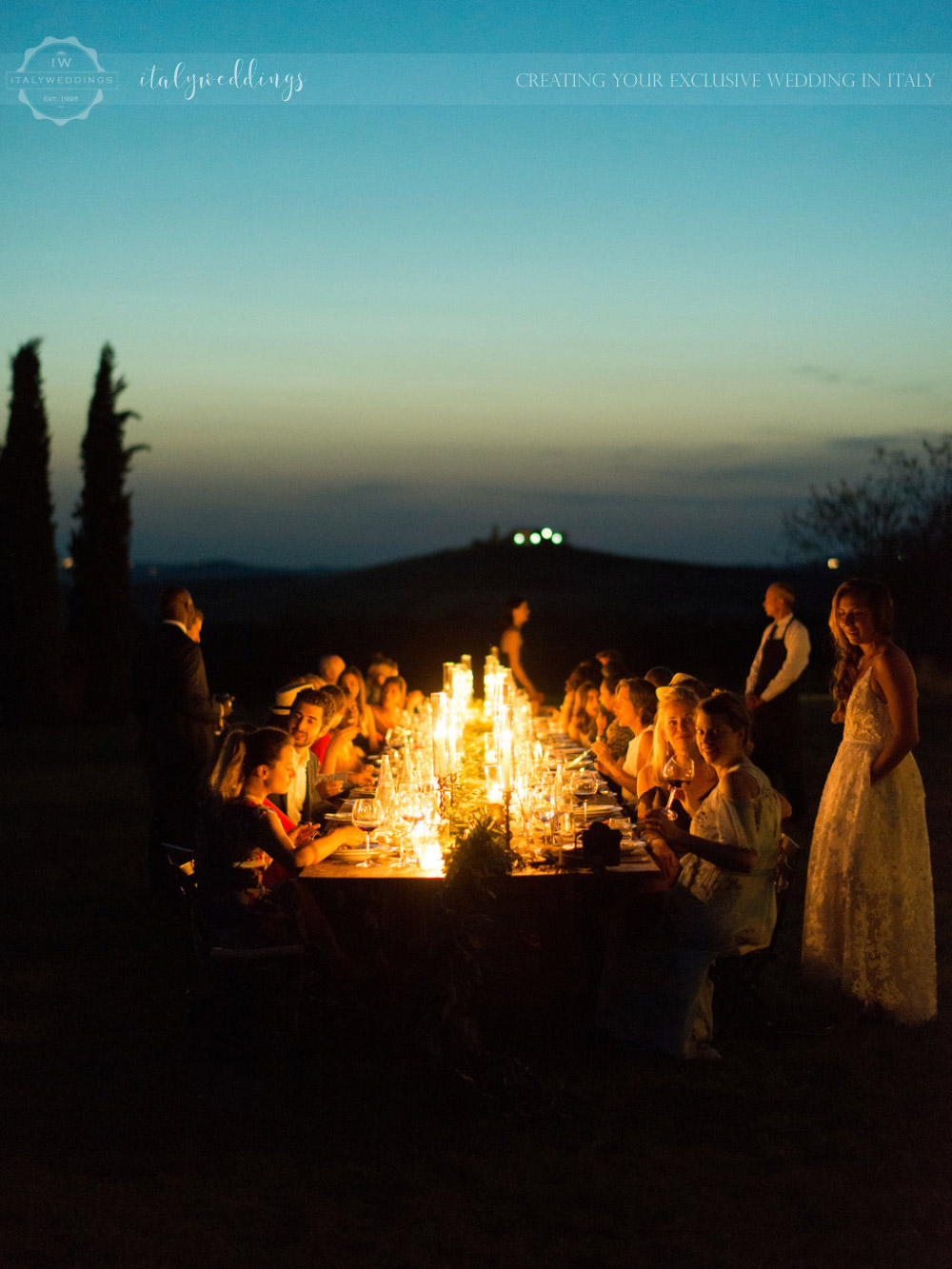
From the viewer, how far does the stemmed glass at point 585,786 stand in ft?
19.2

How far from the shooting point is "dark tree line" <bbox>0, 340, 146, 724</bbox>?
64.2ft

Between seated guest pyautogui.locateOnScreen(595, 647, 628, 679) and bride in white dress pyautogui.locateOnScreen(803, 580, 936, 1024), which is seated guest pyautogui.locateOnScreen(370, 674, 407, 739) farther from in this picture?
bride in white dress pyautogui.locateOnScreen(803, 580, 936, 1024)

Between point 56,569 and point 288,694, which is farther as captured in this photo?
point 56,569

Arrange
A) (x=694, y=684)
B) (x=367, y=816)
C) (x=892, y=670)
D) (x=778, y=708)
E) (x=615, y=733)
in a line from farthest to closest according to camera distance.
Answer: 1. (x=778, y=708)
2. (x=615, y=733)
3. (x=694, y=684)
4. (x=367, y=816)
5. (x=892, y=670)

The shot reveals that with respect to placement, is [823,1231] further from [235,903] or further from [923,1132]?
[235,903]

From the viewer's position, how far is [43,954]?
6340mm

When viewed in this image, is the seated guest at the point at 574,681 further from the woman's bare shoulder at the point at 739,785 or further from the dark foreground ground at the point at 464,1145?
the woman's bare shoulder at the point at 739,785

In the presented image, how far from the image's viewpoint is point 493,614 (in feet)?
145

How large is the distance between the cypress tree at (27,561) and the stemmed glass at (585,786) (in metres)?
14.6

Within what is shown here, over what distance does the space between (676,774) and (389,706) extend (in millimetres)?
4873

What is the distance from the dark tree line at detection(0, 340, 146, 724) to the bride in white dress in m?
16.6

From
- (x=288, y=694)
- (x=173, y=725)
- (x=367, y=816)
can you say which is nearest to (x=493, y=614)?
(x=288, y=694)

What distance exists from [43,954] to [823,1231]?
13.8 ft

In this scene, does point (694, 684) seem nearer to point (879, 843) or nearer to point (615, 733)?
point (879, 843)
